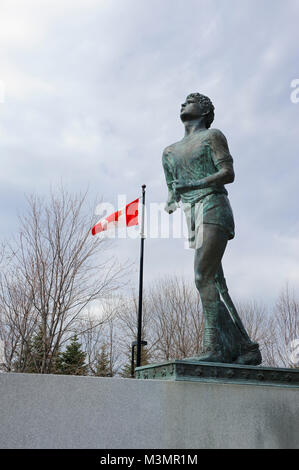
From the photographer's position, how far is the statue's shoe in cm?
491

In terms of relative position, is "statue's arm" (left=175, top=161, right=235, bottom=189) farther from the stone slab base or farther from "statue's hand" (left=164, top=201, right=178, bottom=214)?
the stone slab base

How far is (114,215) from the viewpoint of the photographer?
15570 millimetres

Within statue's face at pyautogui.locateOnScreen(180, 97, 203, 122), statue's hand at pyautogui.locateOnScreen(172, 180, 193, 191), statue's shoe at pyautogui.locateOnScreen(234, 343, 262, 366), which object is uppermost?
statue's face at pyautogui.locateOnScreen(180, 97, 203, 122)

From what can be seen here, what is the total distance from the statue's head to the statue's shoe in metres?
2.63

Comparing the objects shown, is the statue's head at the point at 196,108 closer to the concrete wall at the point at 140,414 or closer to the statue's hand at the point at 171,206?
the statue's hand at the point at 171,206

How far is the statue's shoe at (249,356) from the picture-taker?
4914 mm

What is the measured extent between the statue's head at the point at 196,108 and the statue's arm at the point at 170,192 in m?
0.51

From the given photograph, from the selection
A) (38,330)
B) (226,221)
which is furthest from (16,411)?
(38,330)

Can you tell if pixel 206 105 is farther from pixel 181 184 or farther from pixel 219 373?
pixel 219 373

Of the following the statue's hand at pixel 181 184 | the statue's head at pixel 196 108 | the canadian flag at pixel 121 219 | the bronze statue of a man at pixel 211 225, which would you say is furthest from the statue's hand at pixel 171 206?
the canadian flag at pixel 121 219

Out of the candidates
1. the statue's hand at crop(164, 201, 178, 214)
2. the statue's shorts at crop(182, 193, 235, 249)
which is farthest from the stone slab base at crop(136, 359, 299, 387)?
the statue's hand at crop(164, 201, 178, 214)

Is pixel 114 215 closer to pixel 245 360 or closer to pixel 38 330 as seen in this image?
pixel 38 330

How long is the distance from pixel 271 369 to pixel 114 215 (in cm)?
1134

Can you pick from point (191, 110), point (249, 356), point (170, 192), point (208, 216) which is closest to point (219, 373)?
point (249, 356)
